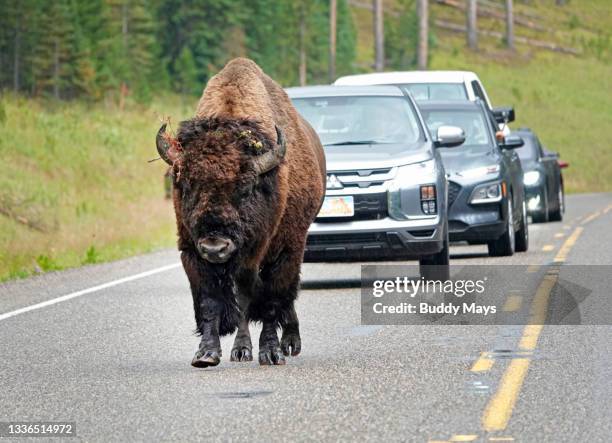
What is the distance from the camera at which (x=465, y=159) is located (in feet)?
61.1

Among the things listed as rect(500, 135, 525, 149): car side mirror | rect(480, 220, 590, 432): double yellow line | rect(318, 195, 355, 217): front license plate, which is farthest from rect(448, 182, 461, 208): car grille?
rect(318, 195, 355, 217): front license plate

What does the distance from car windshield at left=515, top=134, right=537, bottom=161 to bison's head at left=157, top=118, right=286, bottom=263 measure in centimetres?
1659

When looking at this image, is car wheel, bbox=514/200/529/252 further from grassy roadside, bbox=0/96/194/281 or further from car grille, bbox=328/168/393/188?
grassy roadside, bbox=0/96/194/281

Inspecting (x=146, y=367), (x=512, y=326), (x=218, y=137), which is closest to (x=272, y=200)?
(x=218, y=137)

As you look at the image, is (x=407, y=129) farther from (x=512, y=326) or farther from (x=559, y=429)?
(x=559, y=429)

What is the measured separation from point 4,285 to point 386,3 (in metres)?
87.6

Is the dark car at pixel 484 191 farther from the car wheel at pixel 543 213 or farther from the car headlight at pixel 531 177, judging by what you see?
the car wheel at pixel 543 213

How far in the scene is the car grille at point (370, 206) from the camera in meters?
15.1

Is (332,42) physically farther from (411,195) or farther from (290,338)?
(290,338)

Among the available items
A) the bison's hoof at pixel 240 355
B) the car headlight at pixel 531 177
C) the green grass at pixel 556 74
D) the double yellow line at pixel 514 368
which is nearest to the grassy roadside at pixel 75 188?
the double yellow line at pixel 514 368

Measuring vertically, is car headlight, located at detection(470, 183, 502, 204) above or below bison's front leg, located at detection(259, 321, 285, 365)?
above

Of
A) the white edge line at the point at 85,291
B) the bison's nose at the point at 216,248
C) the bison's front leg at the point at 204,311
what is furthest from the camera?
the white edge line at the point at 85,291

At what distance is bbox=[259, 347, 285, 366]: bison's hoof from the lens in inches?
404

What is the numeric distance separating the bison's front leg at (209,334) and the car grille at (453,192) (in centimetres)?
829
